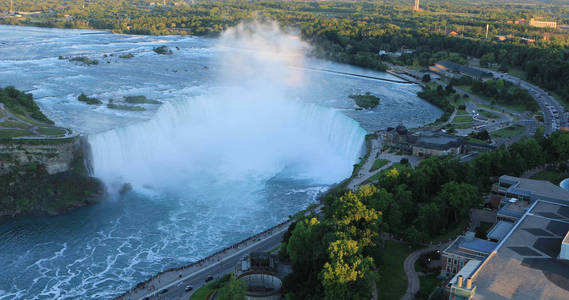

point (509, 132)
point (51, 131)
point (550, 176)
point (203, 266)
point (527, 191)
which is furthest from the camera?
point (509, 132)

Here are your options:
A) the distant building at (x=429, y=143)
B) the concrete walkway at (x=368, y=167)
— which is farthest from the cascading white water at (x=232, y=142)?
the distant building at (x=429, y=143)

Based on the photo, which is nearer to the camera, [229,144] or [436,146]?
[436,146]

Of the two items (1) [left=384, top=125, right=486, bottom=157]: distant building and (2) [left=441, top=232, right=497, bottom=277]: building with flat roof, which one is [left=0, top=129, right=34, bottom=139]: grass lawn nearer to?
(1) [left=384, top=125, right=486, bottom=157]: distant building

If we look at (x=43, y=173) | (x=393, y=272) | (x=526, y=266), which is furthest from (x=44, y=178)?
(x=526, y=266)

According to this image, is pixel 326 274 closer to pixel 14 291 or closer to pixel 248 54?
pixel 14 291

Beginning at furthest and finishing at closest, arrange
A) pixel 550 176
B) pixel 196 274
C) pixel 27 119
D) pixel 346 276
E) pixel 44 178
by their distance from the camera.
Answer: pixel 27 119
pixel 44 178
pixel 550 176
pixel 196 274
pixel 346 276

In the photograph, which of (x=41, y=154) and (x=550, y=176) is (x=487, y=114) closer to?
(x=550, y=176)
